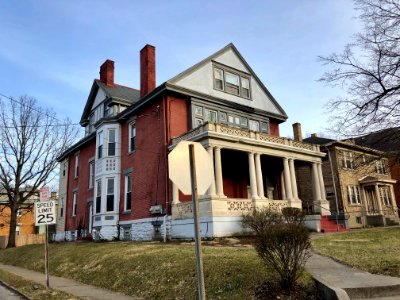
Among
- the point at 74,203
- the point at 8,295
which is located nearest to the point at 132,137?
the point at 74,203

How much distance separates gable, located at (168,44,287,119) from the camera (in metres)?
22.8

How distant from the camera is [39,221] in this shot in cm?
1118

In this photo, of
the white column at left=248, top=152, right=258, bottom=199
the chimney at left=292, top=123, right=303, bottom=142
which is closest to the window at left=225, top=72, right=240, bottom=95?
the white column at left=248, top=152, right=258, bottom=199

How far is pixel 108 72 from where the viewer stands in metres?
30.3

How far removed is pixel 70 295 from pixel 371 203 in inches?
1253

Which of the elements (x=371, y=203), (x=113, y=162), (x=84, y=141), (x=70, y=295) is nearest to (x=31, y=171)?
(x=84, y=141)

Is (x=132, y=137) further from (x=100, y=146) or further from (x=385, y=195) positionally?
(x=385, y=195)

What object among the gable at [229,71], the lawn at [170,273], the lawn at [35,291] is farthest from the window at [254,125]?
the lawn at [35,291]

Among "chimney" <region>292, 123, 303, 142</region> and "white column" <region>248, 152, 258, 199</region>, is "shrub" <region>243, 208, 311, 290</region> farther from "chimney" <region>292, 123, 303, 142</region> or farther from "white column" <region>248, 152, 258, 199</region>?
"chimney" <region>292, 123, 303, 142</region>

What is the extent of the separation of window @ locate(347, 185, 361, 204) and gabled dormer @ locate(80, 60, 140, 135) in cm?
1960

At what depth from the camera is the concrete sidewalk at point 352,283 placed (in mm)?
6602

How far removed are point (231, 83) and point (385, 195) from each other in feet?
69.4

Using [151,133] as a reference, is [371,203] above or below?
below

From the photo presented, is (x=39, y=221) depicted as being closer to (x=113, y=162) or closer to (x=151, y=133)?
(x=151, y=133)
